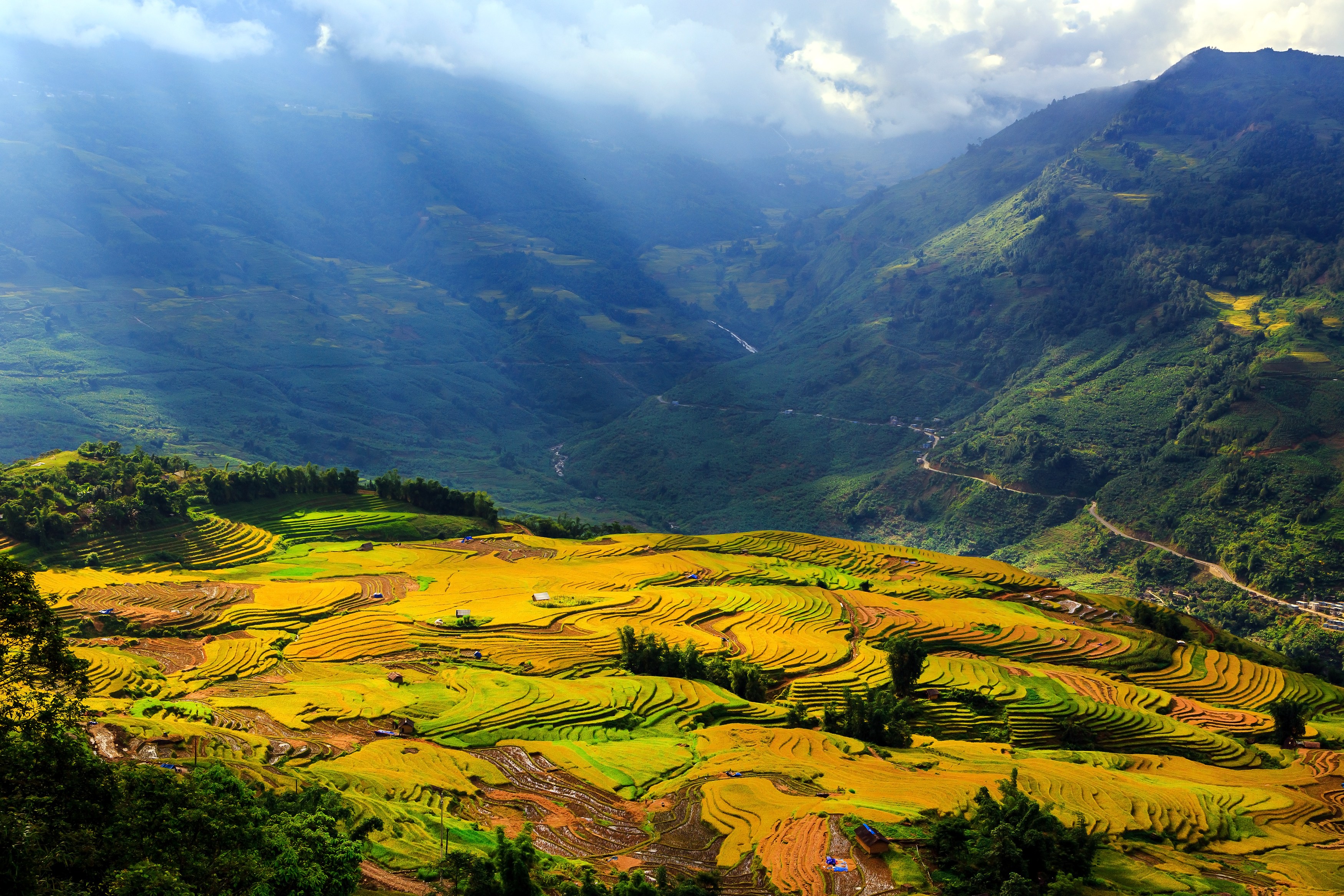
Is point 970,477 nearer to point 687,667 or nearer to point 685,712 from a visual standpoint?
point 687,667

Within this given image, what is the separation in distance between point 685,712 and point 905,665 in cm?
1334

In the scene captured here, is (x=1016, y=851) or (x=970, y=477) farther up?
(x=1016, y=851)

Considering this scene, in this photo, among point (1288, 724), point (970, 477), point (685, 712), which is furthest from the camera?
point (970, 477)

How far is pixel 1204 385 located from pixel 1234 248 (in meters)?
44.2

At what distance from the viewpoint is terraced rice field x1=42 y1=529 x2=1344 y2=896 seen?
97.7 ft

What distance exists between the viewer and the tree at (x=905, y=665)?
156ft

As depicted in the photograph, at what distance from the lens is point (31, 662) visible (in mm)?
20062

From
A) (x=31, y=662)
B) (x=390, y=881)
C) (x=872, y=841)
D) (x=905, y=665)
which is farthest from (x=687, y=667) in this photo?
(x=31, y=662)

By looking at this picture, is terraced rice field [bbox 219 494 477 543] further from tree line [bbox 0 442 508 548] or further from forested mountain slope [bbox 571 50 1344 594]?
forested mountain slope [bbox 571 50 1344 594]

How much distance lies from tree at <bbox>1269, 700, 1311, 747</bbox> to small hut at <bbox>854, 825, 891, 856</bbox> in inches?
1308

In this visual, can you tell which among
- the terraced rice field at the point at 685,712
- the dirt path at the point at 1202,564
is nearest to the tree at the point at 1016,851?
the terraced rice field at the point at 685,712

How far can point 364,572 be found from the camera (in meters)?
60.7

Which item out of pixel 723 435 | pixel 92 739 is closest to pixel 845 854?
pixel 92 739

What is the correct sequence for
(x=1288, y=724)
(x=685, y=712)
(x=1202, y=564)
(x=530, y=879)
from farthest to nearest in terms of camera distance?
(x=1202, y=564) → (x=1288, y=724) → (x=685, y=712) → (x=530, y=879)
